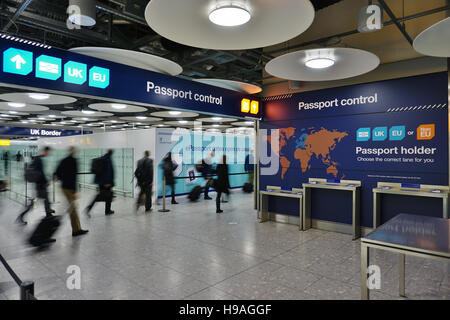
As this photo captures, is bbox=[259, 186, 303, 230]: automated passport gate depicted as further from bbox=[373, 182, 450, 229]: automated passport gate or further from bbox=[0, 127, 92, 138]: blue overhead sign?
bbox=[0, 127, 92, 138]: blue overhead sign

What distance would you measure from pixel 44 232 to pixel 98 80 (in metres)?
2.94

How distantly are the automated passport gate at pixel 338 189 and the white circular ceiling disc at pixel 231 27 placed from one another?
344 centimetres

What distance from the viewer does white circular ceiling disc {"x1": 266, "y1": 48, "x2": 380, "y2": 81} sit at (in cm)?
373

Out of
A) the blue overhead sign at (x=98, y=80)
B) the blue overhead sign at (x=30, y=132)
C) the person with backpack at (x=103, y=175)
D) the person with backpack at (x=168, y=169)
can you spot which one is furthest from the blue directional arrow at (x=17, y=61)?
the blue overhead sign at (x=30, y=132)

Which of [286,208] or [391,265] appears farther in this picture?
[286,208]

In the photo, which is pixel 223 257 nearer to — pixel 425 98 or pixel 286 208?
pixel 286 208

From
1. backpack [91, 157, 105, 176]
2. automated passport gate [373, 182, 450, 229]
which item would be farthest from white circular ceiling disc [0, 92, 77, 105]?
automated passport gate [373, 182, 450, 229]

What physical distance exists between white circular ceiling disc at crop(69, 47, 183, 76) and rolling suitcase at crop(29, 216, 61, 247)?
314 cm

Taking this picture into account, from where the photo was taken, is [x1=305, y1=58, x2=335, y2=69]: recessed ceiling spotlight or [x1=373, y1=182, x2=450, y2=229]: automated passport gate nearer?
[x1=305, y1=58, x2=335, y2=69]: recessed ceiling spotlight

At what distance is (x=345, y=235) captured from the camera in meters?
5.68

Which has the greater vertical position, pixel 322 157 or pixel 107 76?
pixel 107 76

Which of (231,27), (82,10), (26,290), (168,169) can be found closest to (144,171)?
(168,169)

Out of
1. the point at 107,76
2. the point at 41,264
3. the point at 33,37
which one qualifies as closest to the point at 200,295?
the point at 41,264

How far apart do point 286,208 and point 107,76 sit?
15.2ft
